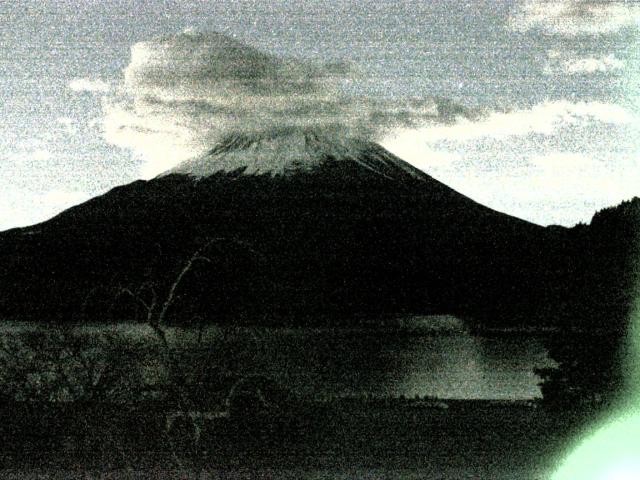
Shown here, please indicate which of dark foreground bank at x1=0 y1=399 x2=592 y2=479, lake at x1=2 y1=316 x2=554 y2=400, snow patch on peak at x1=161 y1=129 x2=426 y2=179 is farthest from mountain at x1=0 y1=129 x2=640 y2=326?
dark foreground bank at x1=0 y1=399 x2=592 y2=479

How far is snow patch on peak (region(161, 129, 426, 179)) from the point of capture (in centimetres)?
15738

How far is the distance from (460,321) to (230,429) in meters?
86.2

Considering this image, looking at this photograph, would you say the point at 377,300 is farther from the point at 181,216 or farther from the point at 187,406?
the point at 187,406

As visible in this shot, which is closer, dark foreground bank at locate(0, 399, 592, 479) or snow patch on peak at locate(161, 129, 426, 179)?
dark foreground bank at locate(0, 399, 592, 479)

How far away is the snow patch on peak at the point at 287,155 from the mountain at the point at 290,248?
2.18 feet

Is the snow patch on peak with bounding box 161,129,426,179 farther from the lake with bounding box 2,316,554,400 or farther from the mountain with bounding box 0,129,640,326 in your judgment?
the lake with bounding box 2,316,554,400

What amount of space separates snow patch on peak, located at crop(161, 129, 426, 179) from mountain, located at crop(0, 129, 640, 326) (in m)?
0.66

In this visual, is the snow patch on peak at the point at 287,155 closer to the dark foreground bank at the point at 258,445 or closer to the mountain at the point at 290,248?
the mountain at the point at 290,248

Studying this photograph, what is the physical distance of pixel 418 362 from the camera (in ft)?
249

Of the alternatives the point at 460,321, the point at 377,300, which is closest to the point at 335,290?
the point at 377,300

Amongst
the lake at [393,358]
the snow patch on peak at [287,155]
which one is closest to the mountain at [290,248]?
the snow patch on peak at [287,155]

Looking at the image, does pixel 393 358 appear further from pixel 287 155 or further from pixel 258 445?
pixel 287 155

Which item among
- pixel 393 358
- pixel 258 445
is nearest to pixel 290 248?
pixel 393 358

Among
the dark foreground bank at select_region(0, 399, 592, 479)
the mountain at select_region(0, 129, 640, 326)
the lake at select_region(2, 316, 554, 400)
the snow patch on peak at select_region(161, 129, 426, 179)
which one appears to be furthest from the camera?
the snow patch on peak at select_region(161, 129, 426, 179)
